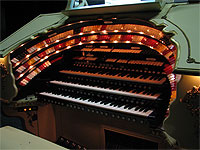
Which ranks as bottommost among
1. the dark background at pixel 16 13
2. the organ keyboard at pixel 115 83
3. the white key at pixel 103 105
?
the white key at pixel 103 105

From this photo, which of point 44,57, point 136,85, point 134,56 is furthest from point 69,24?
point 136,85

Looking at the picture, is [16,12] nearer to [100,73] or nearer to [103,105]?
[100,73]

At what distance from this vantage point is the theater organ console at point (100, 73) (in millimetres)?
2062

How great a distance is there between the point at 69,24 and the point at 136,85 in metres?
1.12

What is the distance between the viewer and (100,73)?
275cm

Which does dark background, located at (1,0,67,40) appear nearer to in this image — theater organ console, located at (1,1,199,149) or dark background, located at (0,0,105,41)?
dark background, located at (0,0,105,41)

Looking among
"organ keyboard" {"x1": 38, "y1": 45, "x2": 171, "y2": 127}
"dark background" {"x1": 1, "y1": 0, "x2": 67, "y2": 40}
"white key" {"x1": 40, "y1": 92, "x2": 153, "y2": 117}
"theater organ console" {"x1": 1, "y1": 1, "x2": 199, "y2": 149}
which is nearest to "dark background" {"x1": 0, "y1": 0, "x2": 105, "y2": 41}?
"dark background" {"x1": 1, "y1": 0, "x2": 67, "y2": 40}

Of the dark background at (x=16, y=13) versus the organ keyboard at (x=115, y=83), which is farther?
the dark background at (x=16, y=13)

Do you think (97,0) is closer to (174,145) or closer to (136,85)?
(136,85)

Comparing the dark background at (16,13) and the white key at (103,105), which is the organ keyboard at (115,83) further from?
the dark background at (16,13)

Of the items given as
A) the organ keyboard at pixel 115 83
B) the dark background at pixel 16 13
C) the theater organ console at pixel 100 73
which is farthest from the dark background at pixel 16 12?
the organ keyboard at pixel 115 83

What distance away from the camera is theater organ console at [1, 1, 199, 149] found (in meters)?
2.06

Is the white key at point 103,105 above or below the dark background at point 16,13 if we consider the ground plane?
below

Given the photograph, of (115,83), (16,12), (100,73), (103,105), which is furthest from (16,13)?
(103,105)
